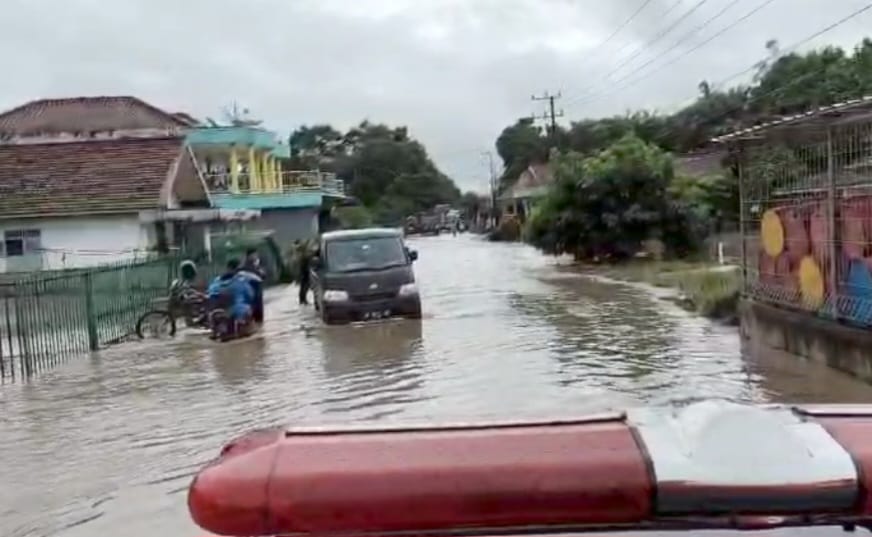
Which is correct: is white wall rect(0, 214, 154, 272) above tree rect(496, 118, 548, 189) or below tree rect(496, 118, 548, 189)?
below

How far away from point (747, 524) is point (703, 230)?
37.4m

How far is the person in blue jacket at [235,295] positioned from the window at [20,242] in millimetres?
11589

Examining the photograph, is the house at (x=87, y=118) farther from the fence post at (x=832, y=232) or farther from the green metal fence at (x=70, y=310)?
the fence post at (x=832, y=232)

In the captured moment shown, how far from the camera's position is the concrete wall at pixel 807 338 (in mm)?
12023

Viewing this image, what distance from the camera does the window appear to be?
3031 centimetres

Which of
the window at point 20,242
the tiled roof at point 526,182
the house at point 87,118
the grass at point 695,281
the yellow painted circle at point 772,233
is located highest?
the house at point 87,118

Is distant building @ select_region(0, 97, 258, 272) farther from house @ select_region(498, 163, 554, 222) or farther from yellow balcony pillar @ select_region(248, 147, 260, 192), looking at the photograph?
house @ select_region(498, 163, 554, 222)

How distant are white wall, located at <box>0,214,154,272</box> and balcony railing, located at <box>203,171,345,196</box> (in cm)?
1263

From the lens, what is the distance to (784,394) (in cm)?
1201

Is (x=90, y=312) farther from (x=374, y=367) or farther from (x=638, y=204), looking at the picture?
(x=638, y=204)

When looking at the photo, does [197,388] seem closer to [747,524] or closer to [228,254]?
[747,524]

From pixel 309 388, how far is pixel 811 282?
613 cm

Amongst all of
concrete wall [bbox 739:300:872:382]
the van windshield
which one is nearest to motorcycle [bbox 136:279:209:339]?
the van windshield

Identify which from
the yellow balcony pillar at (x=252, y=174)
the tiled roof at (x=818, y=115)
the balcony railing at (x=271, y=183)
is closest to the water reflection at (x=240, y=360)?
the tiled roof at (x=818, y=115)
